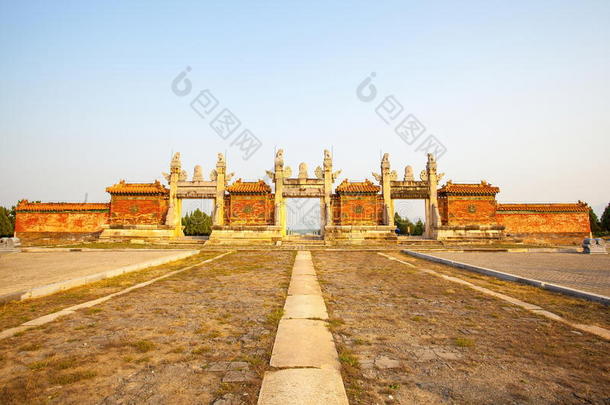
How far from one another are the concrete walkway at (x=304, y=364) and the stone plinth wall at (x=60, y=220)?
1095 inches

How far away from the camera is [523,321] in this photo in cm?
414

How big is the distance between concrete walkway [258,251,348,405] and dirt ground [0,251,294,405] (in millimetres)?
133

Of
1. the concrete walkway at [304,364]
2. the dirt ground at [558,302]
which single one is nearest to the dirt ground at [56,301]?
the concrete walkway at [304,364]

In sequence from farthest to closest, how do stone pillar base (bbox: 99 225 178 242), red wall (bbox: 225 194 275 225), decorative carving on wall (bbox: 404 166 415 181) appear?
decorative carving on wall (bbox: 404 166 415 181), red wall (bbox: 225 194 275 225), stone pillar base (bbox: 99 225 178 242)

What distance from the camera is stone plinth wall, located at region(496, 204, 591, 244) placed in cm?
2614

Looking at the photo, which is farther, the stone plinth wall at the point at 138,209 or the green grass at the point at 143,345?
the stone plinth wall at the point at 138,209

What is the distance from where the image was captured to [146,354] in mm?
3006

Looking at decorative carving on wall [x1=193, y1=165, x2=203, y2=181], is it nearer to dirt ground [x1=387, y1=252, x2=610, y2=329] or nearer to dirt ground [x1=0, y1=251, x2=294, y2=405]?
dirt ground [x1=0, y1=251, x2=294, y2=405]

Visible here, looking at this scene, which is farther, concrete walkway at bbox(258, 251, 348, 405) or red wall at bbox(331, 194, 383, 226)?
red wall at bbox(331, 194, 383, 226)

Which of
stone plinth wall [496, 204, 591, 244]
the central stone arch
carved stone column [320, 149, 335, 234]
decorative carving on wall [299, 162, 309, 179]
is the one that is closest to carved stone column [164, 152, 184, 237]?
the central stone arch

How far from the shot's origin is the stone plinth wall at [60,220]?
26.0 m

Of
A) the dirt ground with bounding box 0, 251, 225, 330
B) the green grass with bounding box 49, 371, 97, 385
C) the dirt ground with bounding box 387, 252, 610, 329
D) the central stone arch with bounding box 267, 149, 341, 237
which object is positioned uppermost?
the central stone arch with bounding box 267, 149, 341, 237

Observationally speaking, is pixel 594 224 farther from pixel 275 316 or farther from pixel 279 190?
pixel 275 316

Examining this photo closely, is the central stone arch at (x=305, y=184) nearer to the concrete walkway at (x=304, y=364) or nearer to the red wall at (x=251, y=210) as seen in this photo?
the red wall at (x=251, y=210)
